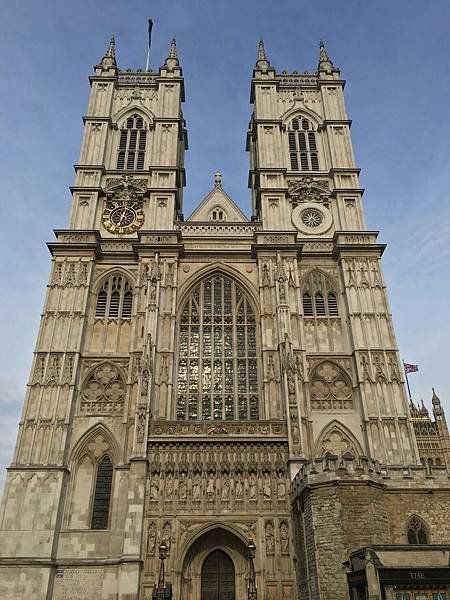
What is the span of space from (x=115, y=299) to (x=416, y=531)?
16.8 meters

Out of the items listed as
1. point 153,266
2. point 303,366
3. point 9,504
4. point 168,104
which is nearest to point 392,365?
point 303,366

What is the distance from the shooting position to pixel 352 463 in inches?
679

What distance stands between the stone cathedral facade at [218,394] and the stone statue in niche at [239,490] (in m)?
0.14

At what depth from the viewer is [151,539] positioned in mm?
19812

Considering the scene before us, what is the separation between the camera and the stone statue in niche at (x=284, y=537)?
64.4 feet

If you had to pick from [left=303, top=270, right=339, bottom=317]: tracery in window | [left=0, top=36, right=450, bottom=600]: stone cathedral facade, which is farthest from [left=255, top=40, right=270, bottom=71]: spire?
[left=303, top=270, right=339, bottom=317]: tracery in window

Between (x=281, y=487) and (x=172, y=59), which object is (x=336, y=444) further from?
(x=172, y=59)

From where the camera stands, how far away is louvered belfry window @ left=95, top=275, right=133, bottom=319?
1037 inches

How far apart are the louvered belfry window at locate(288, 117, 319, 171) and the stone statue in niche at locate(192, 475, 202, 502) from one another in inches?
742

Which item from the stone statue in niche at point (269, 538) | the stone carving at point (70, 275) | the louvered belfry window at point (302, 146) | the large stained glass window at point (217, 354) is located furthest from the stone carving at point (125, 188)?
the stone statue in niche at point (269, 538)

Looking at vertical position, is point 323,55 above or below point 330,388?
above

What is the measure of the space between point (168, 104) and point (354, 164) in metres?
12.1

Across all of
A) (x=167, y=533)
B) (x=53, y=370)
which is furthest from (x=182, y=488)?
(x=53, y=370)

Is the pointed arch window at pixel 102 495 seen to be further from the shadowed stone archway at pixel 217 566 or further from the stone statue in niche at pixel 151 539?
the shadowed stone archway at pixel 217 566
